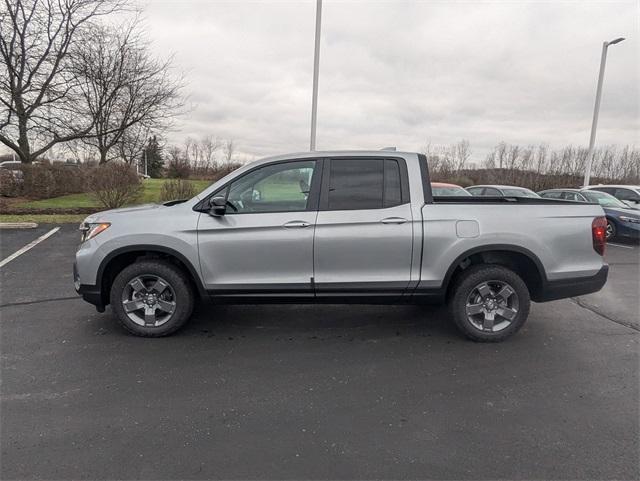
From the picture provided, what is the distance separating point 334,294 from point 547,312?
298cm

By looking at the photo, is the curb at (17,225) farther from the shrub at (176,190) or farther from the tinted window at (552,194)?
the tinted window at (552,194)

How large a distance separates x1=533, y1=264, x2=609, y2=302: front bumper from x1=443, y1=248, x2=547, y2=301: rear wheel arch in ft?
0.21

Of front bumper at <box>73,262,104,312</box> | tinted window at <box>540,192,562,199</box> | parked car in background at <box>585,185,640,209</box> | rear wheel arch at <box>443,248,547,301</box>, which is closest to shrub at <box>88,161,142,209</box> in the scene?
front bumper at <box>73,262,104,312</box>

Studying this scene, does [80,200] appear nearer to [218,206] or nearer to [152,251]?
[152,251]

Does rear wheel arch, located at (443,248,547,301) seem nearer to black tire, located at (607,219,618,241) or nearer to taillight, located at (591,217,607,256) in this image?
taillight, located at (591,217,607,256)

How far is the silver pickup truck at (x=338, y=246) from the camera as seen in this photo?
3.84m

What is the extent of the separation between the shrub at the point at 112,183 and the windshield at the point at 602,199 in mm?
14455

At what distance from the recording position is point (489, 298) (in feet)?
13.3

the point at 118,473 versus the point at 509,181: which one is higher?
the point at 509,181

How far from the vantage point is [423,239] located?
12.6ft

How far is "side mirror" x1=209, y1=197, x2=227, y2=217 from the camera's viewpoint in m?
3.77

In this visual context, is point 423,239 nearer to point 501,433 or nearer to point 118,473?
point 501,433

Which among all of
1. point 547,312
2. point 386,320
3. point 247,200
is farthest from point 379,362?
point 547,312

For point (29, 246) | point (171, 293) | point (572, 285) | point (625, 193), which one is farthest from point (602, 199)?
point (29, 246)
